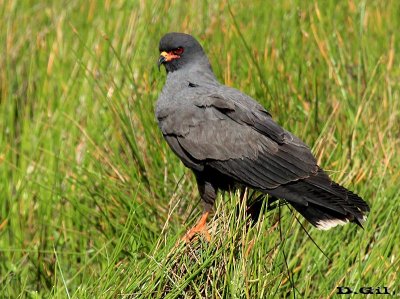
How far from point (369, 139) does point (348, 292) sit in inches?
40.0

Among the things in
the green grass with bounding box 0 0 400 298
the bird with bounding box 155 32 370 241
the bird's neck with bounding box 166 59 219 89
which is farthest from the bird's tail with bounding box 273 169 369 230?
the bird's neck with bounding box 166 59 219 89

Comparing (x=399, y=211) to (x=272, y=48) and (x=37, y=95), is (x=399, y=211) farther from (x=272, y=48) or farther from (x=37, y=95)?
(x=37, y=95)

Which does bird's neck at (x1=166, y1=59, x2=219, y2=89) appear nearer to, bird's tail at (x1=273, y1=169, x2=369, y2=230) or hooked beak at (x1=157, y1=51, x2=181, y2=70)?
hooked beak at (x1=157, y1=51, x2=181, y2=70)

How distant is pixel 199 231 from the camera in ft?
11.8

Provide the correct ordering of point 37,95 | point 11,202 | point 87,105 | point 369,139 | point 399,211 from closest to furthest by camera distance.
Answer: point 399,211, point 369,139, point 11,202, point 87,105, point 37,95

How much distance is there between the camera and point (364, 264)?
12.1 ft

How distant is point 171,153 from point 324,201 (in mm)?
1140

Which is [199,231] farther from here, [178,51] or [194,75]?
[178,51]

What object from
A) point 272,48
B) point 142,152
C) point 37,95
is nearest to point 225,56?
point 272,48

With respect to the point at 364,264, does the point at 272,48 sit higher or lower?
higher

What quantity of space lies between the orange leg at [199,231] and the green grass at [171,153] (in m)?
0.04

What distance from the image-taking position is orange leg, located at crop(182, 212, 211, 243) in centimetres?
346

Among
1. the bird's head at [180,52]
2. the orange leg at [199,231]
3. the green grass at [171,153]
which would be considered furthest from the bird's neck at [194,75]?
the orange leg at [199,231]

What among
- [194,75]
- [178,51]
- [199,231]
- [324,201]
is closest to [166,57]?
[178,51]
